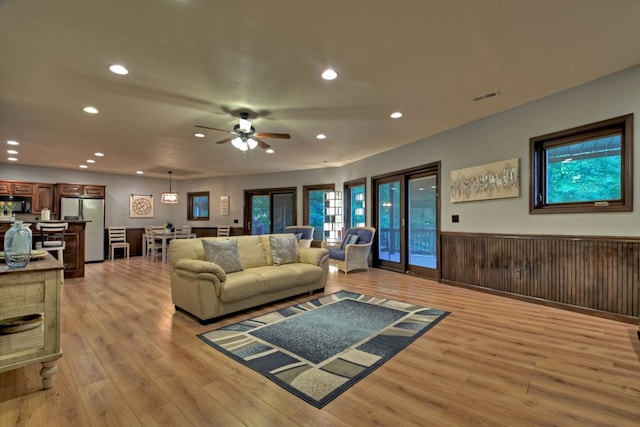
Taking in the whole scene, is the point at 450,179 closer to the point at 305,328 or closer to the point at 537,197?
the point at 537,197

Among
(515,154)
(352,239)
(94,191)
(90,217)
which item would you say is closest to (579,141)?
(515,154)

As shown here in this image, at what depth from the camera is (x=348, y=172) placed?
7441mm

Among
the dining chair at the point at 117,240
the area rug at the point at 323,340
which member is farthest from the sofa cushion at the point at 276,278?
the dining chair at the point at 117,240

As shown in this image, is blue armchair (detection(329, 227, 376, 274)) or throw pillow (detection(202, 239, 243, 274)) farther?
blue armchair (detection(329, 227, 376, 274))

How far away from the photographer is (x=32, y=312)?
1960 millimetres

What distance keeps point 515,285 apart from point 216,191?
842 centimetres

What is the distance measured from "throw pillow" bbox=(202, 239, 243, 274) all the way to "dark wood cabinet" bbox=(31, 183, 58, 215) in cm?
680

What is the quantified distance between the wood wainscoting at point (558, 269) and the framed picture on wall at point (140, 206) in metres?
9.15

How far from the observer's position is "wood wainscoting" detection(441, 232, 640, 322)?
10.0 ft

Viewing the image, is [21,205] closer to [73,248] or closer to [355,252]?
[73,248]

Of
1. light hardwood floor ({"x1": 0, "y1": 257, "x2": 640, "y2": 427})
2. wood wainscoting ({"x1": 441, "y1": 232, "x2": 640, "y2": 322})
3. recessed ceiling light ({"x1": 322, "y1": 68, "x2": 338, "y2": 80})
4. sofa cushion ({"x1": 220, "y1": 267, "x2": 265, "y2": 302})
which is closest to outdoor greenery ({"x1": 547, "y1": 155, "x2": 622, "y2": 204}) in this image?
wood wainscoting ({"x1": 441, "y1": 232, "x2": 640, "y2": 322})

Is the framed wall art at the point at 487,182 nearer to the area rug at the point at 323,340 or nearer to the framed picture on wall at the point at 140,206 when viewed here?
the area rug at the point at 323,340

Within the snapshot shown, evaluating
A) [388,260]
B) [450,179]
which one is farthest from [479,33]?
[388,260]

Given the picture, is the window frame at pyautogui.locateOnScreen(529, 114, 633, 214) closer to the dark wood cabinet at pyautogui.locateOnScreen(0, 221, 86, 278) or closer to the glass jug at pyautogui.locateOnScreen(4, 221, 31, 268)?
the glass jug at pyautogui.locateOnScreen(4, 221, 31, 268)
